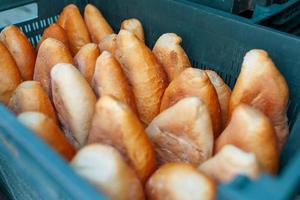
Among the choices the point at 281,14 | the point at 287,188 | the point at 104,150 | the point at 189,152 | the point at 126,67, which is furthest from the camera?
the point at 281,14

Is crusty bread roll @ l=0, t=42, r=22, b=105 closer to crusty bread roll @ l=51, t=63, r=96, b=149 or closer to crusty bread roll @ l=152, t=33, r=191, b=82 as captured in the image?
crusty bread roll @ l=51, t=63, r=96, b=149

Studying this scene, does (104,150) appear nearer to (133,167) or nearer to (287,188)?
(133,167)

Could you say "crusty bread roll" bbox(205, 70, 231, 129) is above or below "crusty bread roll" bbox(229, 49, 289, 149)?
below

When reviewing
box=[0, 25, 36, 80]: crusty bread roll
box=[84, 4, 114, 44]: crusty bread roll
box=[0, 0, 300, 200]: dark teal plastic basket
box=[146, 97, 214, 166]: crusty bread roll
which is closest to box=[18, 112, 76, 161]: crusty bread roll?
box=[0, 0, 300, 200]: dark teal plastic basket

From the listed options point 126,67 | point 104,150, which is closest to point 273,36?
point 126,67

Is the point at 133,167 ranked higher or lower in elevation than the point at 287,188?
lower

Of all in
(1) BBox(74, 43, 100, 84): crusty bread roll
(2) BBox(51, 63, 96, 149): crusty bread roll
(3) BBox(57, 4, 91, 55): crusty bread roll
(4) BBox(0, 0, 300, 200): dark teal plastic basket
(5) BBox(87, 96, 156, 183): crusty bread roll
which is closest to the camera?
(4) BBox(0, 0, 300, 200): dark teal plastic basket

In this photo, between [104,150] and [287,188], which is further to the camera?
[104,150]
